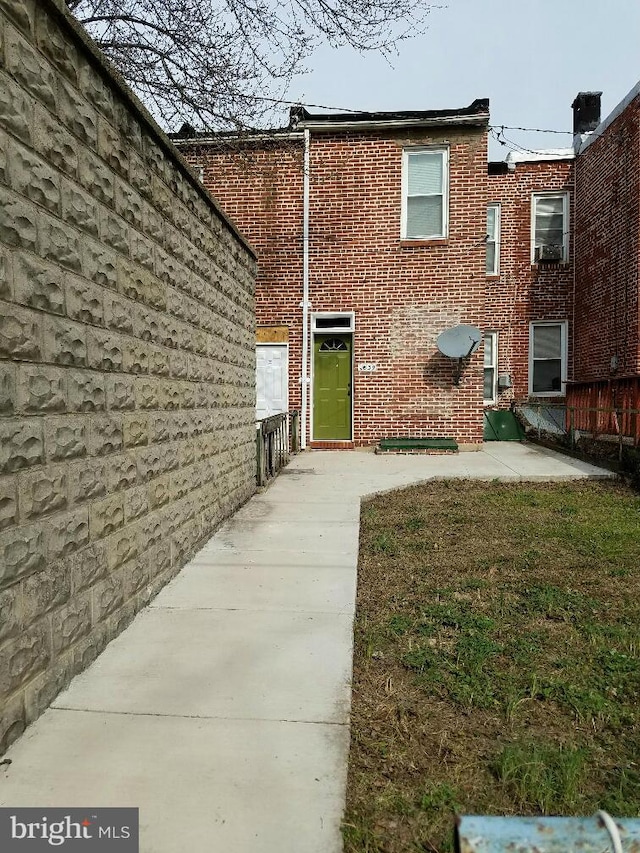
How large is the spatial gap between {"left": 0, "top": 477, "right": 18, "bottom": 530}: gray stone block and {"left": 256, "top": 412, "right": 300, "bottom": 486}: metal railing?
531cm

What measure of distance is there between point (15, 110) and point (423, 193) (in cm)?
1095

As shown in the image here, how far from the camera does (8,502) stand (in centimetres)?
227

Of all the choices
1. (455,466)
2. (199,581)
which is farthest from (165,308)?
(455,466)

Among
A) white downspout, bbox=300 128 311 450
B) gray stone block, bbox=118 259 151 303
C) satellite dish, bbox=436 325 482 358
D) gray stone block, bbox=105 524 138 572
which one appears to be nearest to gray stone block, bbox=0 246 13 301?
gray stone block, bbox=118 259 151 303

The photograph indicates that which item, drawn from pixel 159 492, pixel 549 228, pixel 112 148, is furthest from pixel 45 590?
pixel 549 228

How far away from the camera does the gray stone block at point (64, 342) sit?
259cm

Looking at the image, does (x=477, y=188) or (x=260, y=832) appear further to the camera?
(x=477, y=188)

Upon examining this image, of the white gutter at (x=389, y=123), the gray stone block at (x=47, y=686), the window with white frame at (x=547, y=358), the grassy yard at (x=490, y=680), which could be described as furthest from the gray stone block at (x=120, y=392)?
the window with white frame at (x=547, y=358)

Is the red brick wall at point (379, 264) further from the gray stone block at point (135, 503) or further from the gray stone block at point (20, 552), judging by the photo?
the gray stone block at point (20, 552)

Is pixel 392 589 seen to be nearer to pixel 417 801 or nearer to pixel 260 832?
pixel 417 801

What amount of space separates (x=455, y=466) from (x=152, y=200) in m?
7.02

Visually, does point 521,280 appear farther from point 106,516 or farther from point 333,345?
point 106,516

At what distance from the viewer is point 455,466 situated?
9.65 metres

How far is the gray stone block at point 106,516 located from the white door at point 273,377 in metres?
9.13
